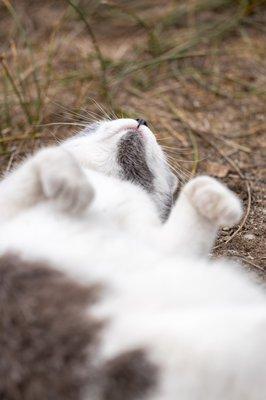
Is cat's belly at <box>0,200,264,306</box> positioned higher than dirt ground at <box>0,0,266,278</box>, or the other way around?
A: dirt ground at <box>0,0,266,278</box>

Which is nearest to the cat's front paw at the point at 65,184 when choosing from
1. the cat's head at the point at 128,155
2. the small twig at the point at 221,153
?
the cat's head at the point at 128,155

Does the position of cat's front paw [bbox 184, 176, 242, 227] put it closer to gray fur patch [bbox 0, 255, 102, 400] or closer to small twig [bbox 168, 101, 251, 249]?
gray fur patch [bbox 0, 255, 102, 400]

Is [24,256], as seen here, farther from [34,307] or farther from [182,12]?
[182,12]

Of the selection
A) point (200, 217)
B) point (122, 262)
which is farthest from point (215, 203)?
point (122, 262)

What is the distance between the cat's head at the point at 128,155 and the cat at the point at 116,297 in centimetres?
18

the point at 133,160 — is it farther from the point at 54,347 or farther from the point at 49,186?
the point at 54,347

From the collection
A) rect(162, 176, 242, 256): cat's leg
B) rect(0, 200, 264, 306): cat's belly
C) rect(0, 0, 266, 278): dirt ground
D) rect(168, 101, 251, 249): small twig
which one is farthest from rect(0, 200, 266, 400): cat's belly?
rect(168, 101, 251, 249): small twig

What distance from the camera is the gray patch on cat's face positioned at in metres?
2.71

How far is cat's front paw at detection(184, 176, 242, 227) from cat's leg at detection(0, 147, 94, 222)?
13.1 inches

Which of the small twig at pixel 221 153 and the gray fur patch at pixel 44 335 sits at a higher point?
the small twig at pixel 221 153

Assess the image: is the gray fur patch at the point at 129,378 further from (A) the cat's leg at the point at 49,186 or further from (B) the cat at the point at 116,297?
(A) the cat's leg at the point at 49,186

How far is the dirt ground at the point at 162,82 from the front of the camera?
3.69m

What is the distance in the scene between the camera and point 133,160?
2719 mm

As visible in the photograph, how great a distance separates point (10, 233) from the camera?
2.18 meters
